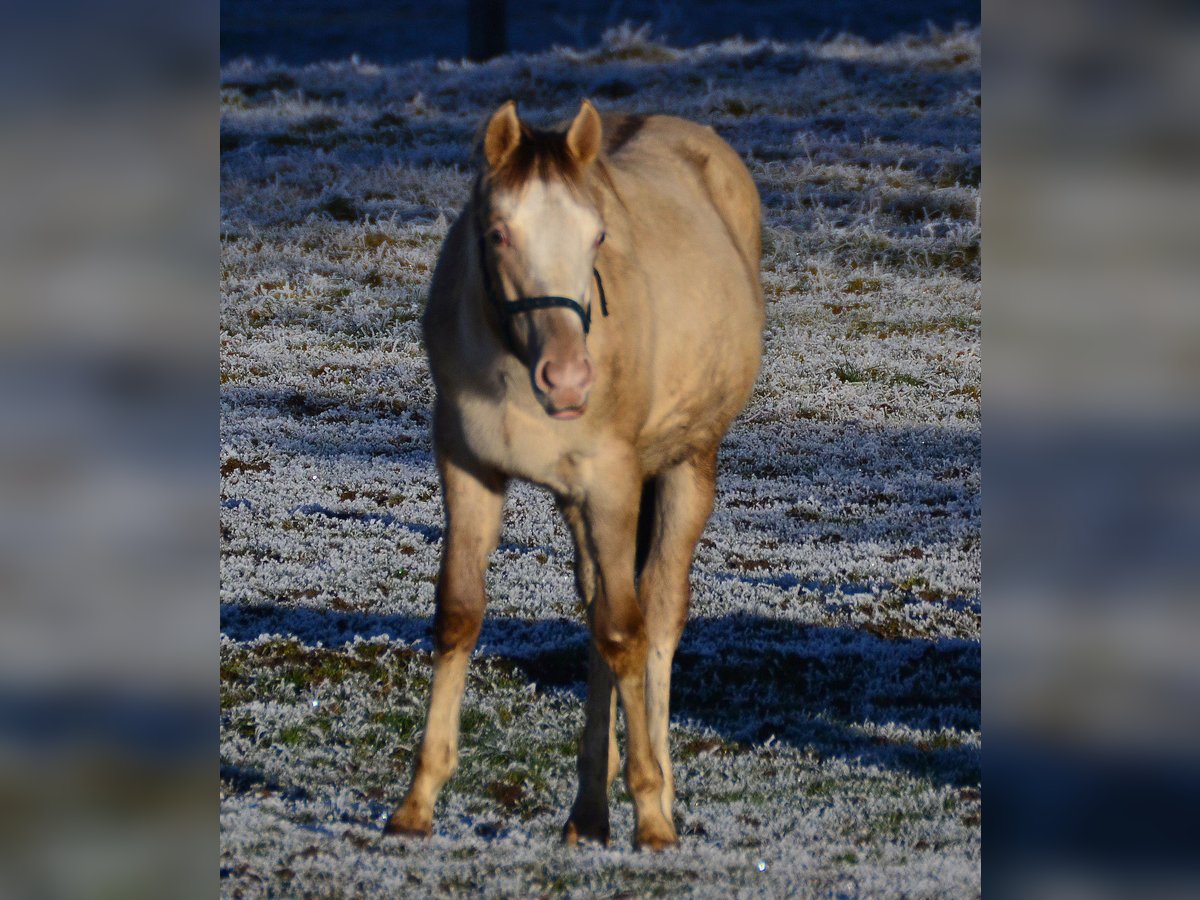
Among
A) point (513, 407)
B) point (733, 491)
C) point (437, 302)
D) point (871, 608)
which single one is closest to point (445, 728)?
point (513, 407)

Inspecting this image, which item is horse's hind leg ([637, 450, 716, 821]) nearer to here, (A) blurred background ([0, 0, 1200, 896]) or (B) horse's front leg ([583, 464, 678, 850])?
(B) horse's front leg ([583, 464, 678, 850])

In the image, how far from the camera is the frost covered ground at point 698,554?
19.8 feet

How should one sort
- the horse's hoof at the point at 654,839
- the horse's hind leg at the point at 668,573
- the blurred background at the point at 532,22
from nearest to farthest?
the horse's hoof at the point at 654,839
the horse's hind leg at the point at 668,573
the blurred background at the point at 532,22

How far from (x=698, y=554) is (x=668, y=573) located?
18.5ft

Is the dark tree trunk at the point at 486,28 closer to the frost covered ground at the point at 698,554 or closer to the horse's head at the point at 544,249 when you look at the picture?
the frost covered ground at the point at 698,554

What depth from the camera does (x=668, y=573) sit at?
6727 millimetres

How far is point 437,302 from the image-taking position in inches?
229

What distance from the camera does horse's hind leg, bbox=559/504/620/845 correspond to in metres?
6.01

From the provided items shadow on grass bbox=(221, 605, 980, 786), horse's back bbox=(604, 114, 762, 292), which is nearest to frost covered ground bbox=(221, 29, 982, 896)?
shadow on grass bbox=(221, 605, 980, 786)

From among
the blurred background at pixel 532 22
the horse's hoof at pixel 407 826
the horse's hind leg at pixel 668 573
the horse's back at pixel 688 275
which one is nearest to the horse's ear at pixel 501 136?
the horse's back at pixel 688 275
